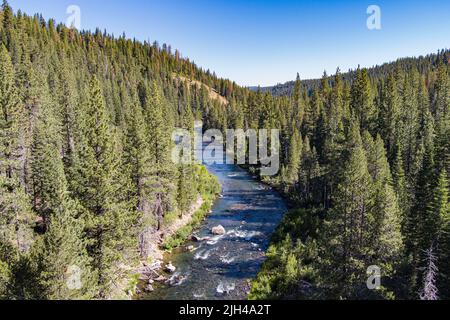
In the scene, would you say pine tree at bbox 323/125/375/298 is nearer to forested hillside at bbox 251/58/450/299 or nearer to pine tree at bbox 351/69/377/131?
forested hillside at bbox 251/58/450/299

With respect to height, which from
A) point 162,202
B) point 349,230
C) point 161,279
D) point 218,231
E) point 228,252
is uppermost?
point 349,230

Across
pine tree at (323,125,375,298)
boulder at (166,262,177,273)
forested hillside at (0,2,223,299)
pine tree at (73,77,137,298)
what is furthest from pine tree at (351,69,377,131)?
pine tree at (73,77,137,298)

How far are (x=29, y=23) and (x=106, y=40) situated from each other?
5478 cm

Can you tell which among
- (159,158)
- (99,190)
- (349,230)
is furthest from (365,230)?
(159,158)

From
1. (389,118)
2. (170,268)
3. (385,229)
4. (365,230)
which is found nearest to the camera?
(385,229)

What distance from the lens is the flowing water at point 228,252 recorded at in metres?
31.8

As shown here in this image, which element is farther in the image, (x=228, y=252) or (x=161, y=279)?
(x=228, y=252)

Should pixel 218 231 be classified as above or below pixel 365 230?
below

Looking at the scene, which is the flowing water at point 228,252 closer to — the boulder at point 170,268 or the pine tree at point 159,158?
the boulder at point 170,268

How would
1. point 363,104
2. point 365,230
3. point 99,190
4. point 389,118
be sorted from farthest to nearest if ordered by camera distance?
point 363,104 < point 389,118 < point 99,190 < point 365,230

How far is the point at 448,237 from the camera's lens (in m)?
25.9

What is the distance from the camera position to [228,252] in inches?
1569

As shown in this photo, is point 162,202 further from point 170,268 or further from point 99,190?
point 99,190
